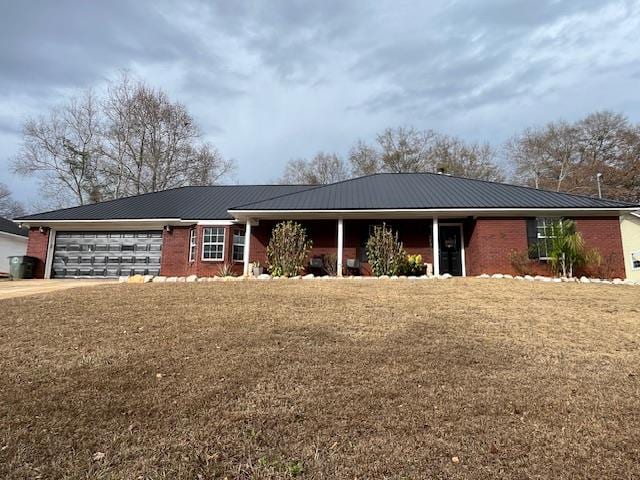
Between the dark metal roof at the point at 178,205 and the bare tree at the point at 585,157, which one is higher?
the bare tree at the point at 585,157

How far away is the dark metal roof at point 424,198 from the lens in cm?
1455

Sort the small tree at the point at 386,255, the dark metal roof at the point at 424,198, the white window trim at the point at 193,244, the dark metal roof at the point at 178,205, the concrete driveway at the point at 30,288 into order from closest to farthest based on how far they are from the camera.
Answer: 1. the concrete driveway at the point at 30,288
2. the small tree at the point at 386,255
3. the dark metal roof at the point at 424,198
4. the white window trim at the point at 193,244
5. the dark metal roof at the point at 178,205

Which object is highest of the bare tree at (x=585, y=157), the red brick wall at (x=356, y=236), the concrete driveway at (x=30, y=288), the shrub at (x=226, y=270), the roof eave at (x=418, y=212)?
the bare tree at (x=585, y=157)

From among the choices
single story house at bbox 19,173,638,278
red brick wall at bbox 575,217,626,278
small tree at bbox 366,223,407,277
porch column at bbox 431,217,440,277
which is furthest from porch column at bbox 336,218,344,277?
red brick wall at bbox 575,217,626,278

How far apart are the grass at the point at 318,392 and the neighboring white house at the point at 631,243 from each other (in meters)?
8.57

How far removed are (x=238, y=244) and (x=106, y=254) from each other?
588 cm

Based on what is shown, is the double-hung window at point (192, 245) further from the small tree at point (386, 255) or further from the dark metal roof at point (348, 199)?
the small tree at point (386, 255)

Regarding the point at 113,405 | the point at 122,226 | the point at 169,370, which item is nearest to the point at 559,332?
the point at 169,370

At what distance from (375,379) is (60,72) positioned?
19.4m

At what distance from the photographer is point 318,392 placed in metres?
4.16

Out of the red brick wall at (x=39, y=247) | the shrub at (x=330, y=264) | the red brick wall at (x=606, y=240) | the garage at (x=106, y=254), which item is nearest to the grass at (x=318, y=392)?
the shrub at (x=330, y=264)

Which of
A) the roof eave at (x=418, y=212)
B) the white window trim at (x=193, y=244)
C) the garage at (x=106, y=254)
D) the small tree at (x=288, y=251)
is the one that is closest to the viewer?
the small tree at (x=288, y=251)

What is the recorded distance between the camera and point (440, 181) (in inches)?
723

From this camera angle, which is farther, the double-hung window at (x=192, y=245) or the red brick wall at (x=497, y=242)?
the double-hung window at (x=192, y=245)
